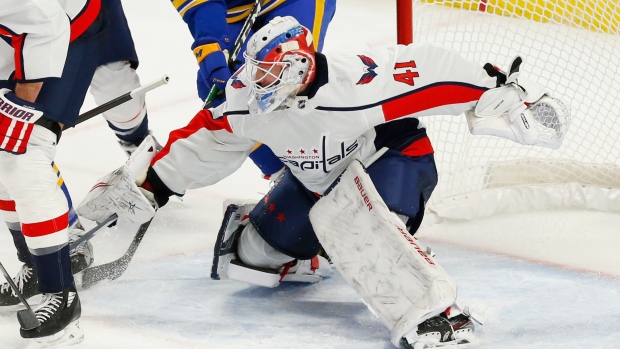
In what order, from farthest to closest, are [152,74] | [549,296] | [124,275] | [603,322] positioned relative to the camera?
1. [152,74]
2. [124,275]
3. [549,296]
4. [603,322]

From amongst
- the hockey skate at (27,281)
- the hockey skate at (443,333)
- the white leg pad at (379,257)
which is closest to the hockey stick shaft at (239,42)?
the white leg pad at (379,257)

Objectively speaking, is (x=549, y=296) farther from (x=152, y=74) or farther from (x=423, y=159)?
(x=152, y=74)

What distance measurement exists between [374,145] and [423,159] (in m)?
0.13

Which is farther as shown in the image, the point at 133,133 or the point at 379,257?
the point at 133,133

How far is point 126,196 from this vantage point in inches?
107

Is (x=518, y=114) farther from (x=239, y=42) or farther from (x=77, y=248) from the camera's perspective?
(x=77, y=248)

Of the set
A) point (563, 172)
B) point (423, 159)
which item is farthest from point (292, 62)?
point (563, 172)

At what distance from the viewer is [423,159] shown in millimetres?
A: 2676

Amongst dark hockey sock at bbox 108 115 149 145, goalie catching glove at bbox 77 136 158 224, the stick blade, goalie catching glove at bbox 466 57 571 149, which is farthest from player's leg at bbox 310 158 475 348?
dark hockey sock at bbox 108 115 149 145

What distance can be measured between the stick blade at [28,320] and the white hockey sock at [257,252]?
619 millimetres

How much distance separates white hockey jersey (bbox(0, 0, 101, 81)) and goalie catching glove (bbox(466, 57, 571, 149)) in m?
1.04

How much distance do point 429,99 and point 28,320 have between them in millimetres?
1117

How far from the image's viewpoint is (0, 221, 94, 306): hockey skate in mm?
2758

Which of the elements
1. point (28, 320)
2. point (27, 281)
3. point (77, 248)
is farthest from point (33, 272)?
point (28, 320)
